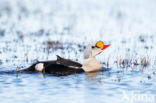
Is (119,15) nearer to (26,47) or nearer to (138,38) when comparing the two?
(138,38)

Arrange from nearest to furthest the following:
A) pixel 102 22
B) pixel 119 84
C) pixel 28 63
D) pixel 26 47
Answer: pixel 119 84, pixel 28 63, pixel 26 47, pixel 102 22

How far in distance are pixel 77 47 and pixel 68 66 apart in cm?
515

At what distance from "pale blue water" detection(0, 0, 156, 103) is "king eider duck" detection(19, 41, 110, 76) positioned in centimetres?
39

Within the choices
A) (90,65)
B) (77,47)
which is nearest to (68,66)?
(90,65)

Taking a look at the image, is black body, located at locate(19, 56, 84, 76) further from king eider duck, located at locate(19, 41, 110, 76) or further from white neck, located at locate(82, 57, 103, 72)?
white neck, located at locate(82, 57, 103, 72)

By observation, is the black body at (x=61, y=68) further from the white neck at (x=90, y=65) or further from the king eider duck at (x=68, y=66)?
the white neck at (x=90, y=65)

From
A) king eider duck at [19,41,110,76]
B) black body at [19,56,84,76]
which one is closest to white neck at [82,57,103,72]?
king eider duck at [19,41,110,76]

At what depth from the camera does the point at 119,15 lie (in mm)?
26156

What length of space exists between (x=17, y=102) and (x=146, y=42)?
35.6 ft

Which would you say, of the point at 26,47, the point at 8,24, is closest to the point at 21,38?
the point at 26,47

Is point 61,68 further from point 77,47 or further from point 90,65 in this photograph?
point 77,47

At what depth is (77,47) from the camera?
15.6 m

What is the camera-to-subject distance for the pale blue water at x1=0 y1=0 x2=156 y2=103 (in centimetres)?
786

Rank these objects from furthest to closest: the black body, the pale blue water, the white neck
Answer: the white neck
the black body
the pale blue water
